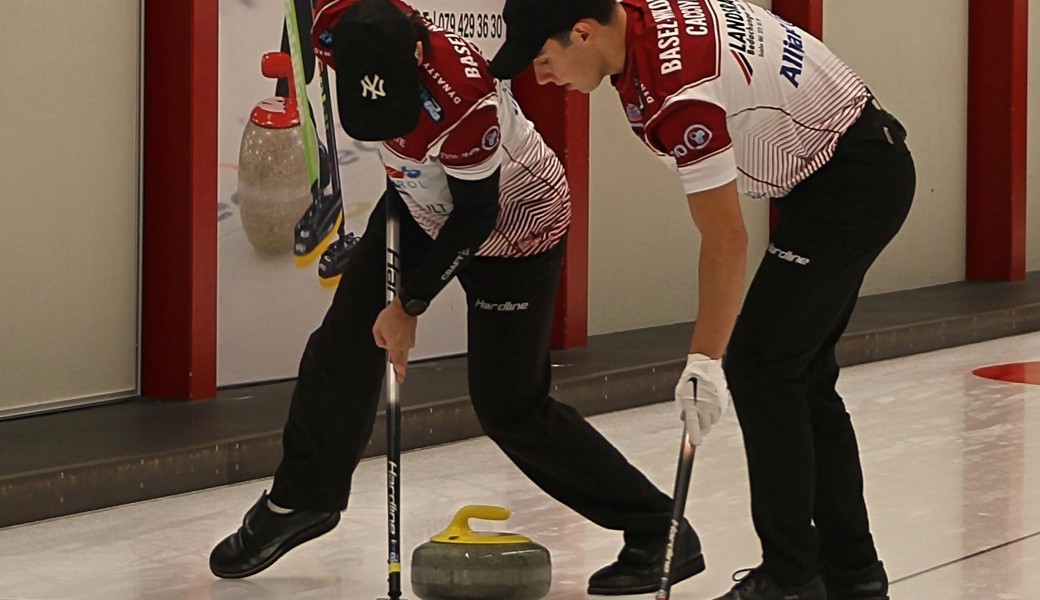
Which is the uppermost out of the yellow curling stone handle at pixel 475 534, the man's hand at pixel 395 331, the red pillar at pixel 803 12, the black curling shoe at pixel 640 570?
the red pillar at pixel 803 12

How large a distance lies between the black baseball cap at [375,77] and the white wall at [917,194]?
12.8 feet

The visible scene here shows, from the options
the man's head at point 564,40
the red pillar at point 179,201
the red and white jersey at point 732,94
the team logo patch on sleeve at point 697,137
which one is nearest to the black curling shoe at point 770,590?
the red and white jersey at point 732,94

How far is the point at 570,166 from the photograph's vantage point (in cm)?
673

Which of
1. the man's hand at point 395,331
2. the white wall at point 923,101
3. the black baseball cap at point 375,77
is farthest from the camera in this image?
the white wall at point 923,101

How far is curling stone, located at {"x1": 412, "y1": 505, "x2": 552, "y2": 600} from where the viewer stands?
135 inches

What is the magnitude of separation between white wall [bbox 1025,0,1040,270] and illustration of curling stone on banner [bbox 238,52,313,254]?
5.27 meters

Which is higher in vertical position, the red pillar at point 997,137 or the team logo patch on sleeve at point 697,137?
the red pillar at point 997,137

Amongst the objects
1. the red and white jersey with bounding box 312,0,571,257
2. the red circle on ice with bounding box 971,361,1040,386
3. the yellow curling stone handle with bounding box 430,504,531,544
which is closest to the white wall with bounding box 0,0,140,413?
the red and white jersey with bounding box 312,0,571,257

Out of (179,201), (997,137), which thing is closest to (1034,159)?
(997,137)

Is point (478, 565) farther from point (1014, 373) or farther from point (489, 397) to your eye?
point (1014, 373)

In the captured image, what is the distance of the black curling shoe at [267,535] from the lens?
148 inches

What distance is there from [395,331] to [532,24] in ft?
2.63

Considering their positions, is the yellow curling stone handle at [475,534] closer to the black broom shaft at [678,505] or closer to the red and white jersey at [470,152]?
the black broom shaft at [678,505]

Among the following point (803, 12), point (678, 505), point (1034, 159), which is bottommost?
point (678, 505)
